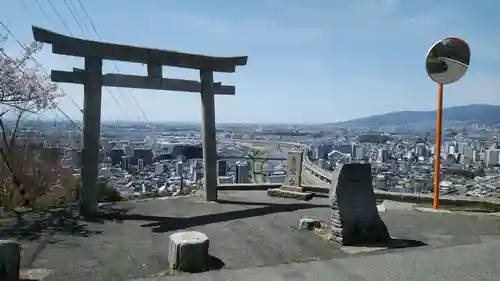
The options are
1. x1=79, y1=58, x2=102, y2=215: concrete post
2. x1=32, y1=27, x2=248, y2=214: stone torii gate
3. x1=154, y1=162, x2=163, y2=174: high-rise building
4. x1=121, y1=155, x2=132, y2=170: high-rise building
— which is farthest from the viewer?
x1=154, y1=162, x2=163, y2=174: high-rise building

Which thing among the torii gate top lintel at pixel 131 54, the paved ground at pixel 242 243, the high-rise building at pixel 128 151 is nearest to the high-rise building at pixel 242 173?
the high-rise building at pixel 128 151

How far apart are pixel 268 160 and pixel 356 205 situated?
26.9 feet

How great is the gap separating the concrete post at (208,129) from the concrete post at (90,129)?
98.0 inches

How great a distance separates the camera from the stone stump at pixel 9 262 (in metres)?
4.20

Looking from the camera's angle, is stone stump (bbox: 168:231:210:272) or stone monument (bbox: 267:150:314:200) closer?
stone stump (bbox: 168:231:210:272)

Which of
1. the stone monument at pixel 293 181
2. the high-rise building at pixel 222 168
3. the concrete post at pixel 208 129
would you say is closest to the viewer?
the concrete post at pixel 208 129

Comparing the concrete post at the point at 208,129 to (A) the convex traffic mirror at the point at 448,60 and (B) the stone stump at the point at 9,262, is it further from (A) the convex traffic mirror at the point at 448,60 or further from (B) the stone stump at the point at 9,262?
(B) the stone stump at the point at 9,262

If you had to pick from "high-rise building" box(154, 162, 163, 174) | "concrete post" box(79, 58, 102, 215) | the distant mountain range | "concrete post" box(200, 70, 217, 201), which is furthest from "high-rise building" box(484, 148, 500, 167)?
the distant mountain range

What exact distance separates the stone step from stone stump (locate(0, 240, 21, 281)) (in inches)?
279

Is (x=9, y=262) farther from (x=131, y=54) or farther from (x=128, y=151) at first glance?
(x=128, y=151)

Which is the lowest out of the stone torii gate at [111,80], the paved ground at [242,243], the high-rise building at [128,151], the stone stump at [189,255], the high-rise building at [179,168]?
the paved ground at [242,243]

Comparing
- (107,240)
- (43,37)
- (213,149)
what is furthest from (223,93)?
(107,240)

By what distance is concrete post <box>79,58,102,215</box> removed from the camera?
805cm

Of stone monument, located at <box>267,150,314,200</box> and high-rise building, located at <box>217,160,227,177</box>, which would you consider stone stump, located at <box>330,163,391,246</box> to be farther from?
high-rise building, located at <box>217,160,227,177</box>
